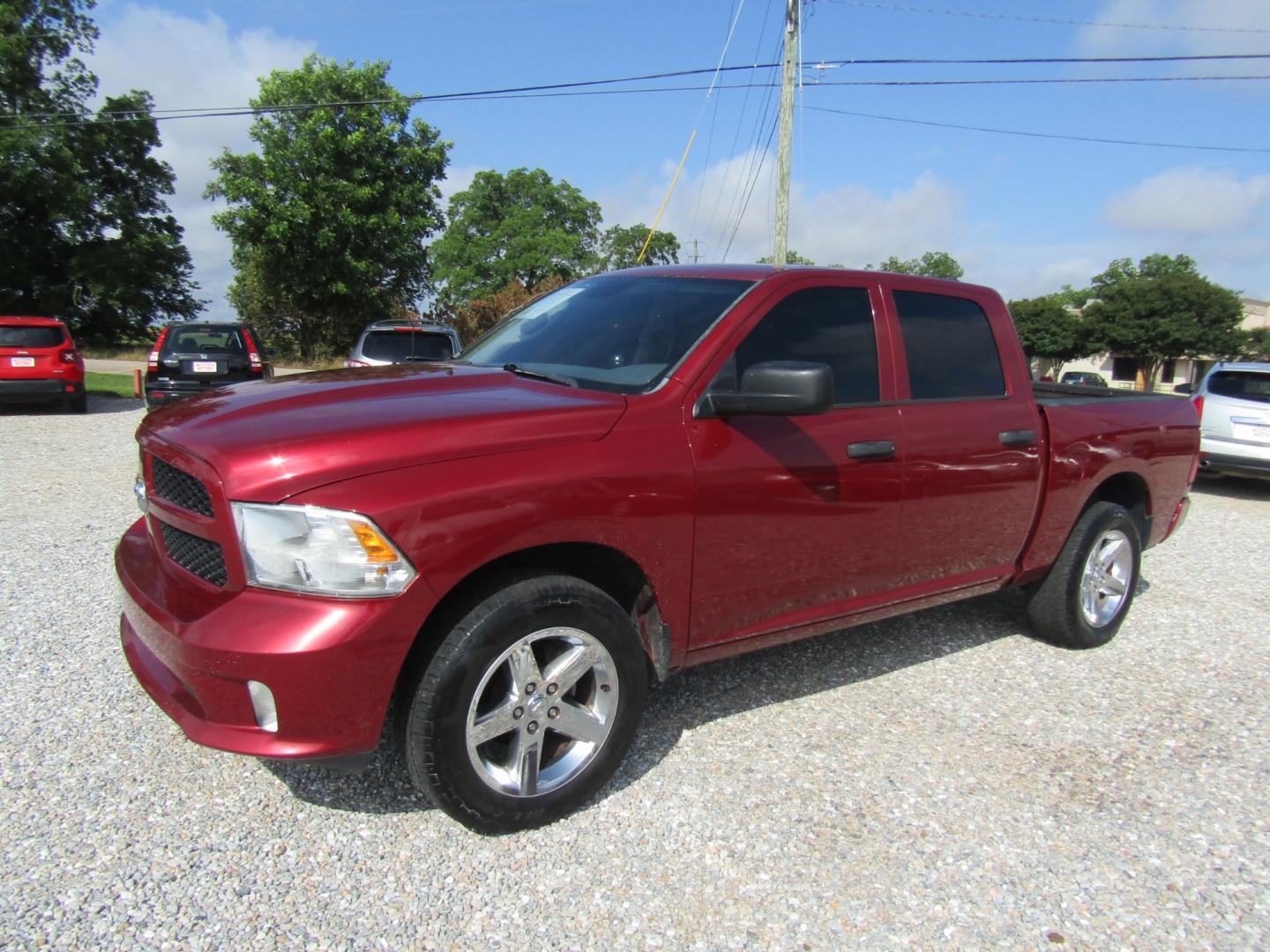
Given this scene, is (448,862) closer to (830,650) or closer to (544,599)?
(544,599)

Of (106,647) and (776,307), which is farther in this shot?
(106,647)

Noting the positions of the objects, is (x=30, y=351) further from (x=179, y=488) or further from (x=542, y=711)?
(x=542, y=711)

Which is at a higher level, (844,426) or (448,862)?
(844,426)

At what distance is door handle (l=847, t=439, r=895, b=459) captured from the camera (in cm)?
339

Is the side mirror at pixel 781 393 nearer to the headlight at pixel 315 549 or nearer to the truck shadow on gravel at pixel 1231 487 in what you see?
the headlight at pixel 315 549

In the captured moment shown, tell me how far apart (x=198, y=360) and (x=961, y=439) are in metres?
11.8

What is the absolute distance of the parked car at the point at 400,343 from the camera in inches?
409

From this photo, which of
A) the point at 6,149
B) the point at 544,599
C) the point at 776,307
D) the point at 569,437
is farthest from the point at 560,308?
the point at 6,149

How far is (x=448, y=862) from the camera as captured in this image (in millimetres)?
2611

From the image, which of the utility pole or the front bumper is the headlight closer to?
the front bumper

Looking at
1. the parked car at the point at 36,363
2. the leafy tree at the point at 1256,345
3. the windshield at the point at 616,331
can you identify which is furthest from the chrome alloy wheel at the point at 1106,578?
the leafy tree at the point at 1256,345

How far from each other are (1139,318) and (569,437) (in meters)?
58.2

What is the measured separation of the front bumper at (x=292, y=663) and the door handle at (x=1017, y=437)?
2801 mm

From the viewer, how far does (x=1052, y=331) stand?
190ft
